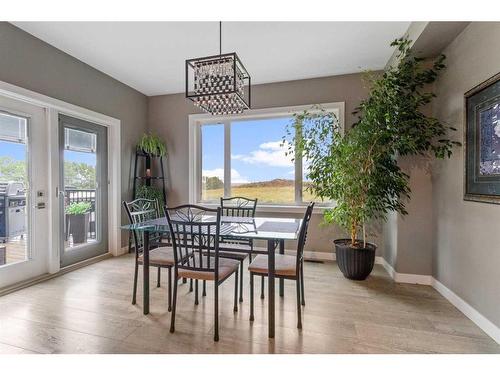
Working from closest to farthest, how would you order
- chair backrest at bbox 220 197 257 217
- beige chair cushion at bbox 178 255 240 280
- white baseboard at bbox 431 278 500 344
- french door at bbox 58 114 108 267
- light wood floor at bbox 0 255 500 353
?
light wood floor at bbox 0 255 500 353, white baseboard at bbox 431 278 500 344, beige chair cushion at bbox 178 255 240 280, chair backrest at bbox 220 197 257 217, french door at bbox 58 114 108 267

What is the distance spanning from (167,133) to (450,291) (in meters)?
4.36

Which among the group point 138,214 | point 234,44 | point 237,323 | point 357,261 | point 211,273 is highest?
point 234,44

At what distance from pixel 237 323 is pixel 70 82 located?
3.38 meters

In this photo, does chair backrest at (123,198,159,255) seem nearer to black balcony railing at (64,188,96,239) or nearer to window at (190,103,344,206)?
black balcony railing at (64,188,96,239)

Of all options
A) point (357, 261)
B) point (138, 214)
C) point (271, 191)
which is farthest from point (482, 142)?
point (138, 214)

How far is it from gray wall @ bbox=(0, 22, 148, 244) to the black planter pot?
332 cm

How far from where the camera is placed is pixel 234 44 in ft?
9.41

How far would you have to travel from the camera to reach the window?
12.9ft

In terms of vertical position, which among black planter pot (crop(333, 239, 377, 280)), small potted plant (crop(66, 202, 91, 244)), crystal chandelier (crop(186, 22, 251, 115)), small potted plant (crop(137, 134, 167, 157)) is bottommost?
black planter pot (crop(333, 239, 377, 280))

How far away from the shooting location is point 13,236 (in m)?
2.75

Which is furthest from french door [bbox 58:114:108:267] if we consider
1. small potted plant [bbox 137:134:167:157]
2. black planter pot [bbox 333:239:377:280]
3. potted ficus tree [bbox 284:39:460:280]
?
black planter pot [bbox 333:239:377:280]

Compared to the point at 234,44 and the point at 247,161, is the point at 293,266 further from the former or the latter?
the point at 234,44
